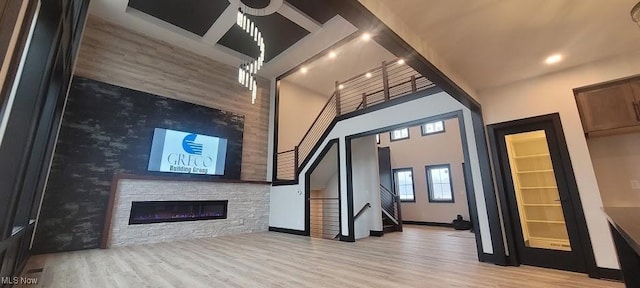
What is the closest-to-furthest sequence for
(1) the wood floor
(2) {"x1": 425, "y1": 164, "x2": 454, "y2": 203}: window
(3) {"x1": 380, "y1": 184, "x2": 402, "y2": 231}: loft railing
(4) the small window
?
(1) the wood floor < (3) {"x1": 380, "y1": 184, "x2": 402, "y2": 231}: loft railing < (2) {"x1": 425, "y1": 164, "x2": 454, "y2": 203}: window < (4) the small window

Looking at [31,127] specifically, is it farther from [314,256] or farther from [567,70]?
[567,70]

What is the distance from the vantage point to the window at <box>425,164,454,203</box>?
866cm

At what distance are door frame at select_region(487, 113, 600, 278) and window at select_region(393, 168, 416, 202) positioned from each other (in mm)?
5680

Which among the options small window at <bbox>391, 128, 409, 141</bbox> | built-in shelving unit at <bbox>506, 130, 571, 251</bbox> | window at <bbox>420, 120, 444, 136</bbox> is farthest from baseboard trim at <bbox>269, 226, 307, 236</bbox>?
window at <bbox>420, 120, 444, 136</bbox>

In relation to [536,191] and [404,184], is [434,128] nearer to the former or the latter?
[404,184]

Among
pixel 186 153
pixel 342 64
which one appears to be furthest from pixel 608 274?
pixel 186 153

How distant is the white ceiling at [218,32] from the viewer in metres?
5.42

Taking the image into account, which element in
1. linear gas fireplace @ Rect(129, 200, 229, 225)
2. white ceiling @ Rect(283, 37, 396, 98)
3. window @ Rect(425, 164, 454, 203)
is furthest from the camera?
window @ Rect(425, 164, 454, 203)

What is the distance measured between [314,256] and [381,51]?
571 centimetres

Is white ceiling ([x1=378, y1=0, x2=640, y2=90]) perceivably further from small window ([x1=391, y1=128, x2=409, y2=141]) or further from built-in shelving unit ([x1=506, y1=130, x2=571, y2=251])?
small window ([x1=391, y1=128, x2=409, y2=141])

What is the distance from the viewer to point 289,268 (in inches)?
136

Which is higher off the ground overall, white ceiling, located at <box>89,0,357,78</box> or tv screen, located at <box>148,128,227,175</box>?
white ceiling, located at <box>89,0,357,78</box>

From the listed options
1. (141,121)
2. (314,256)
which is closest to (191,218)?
(141,121)

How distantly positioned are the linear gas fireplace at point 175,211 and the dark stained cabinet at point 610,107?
23.7ft
